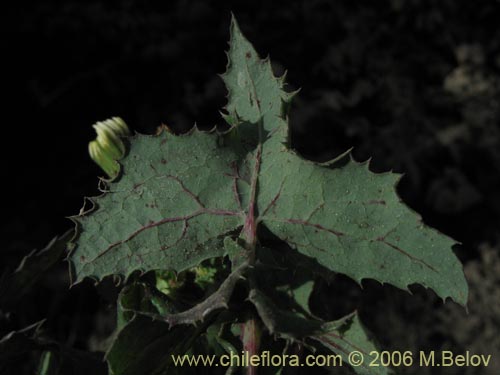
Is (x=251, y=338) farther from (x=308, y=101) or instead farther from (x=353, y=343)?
(x=308, y=101)

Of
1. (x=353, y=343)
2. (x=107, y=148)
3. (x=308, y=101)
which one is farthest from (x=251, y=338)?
(x=308, y=101)

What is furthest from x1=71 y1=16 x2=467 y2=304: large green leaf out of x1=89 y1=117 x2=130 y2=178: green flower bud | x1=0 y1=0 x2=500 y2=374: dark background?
x1=0 y1=0 x2=500 y2=374: dark background

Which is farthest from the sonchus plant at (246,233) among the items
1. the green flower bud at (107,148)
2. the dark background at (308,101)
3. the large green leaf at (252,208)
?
the dark background at (308,101)

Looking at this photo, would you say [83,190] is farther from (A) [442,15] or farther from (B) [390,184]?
(B) [390,184]

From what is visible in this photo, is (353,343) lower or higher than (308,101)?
higher

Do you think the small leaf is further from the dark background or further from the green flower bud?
the dark background

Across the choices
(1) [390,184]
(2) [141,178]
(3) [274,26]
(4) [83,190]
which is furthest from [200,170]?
(3) [274,26]
